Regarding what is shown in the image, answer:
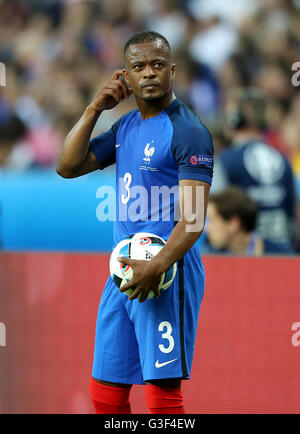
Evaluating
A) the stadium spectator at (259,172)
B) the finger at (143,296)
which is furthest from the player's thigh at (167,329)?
the stadium spectator at (259,172)

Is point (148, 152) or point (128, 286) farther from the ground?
point (148, 152)

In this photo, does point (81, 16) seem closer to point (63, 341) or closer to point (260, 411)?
point (63, 341)

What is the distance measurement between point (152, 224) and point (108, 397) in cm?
83

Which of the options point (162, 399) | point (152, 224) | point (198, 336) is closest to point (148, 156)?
point (152, 224)

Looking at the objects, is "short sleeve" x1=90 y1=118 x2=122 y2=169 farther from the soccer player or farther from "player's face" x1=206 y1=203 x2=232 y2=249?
"player's face" x1=206 y1=203 x2=232 y2=249

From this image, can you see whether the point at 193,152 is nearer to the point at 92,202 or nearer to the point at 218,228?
the point at 218,228

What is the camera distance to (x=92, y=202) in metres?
6.17

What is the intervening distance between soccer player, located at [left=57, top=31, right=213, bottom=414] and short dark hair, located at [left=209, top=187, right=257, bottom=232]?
6.07 ft

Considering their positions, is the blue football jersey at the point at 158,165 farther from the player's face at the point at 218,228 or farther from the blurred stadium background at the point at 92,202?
the player's face at the point at 218,228

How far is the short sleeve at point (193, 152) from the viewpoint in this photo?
3301 millimetres

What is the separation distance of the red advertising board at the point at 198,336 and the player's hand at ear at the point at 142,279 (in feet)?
4.71

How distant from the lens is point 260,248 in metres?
5.53

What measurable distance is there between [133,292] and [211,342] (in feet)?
5.09

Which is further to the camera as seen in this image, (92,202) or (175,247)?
(92,202)
